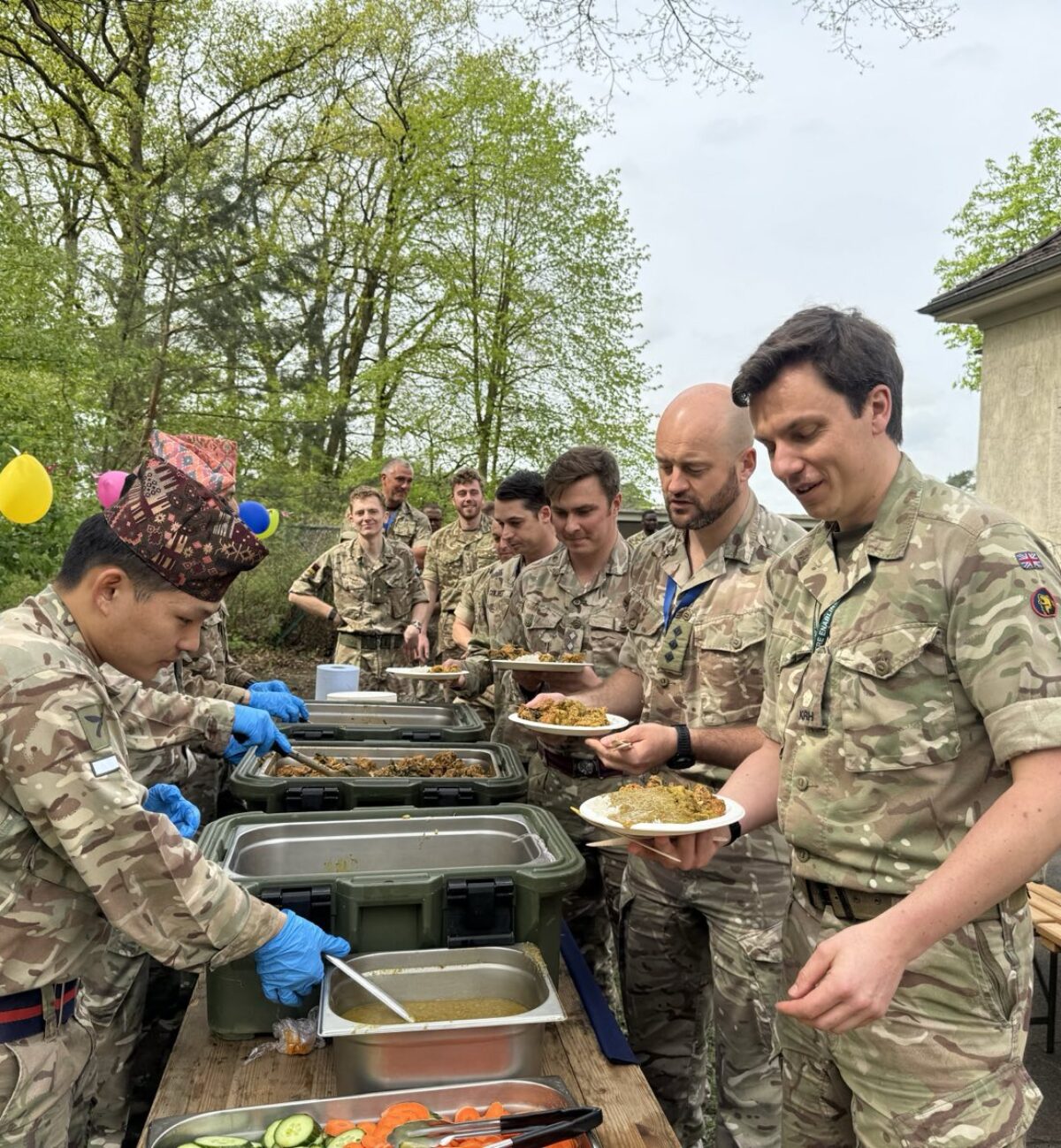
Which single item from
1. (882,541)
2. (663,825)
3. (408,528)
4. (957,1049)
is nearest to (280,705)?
(663,825)

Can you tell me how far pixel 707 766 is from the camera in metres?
2.44

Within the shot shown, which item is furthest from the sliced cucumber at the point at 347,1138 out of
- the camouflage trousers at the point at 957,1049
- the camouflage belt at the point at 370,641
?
the camouflage belt at the point at 370,641

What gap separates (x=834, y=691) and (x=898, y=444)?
1.63 ft

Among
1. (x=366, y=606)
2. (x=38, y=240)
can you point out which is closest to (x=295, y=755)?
(x=366, y=606)

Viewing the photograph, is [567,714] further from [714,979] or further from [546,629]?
[546,629]

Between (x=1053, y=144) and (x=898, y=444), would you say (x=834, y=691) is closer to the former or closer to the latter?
(x=898, y=444)

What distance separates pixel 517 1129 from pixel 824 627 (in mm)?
1020

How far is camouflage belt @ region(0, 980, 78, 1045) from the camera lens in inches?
60.4

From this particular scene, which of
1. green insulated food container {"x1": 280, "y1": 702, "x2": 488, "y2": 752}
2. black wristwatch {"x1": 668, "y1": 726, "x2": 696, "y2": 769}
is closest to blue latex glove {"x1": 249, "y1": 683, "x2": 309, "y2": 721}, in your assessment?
green insulated food container {"x1": 280, "y1": 702, "x2": 488, "y2": 752}

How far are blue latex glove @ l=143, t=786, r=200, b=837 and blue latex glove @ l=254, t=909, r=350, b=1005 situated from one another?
2.42 ft

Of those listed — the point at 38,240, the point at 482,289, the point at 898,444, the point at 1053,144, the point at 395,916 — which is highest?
the point at 1053,144

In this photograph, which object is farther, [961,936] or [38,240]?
[38,240]

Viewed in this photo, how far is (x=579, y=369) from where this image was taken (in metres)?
17.2

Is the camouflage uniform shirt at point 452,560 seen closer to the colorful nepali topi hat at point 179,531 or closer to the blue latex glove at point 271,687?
the blue latex glove at point 271,687
